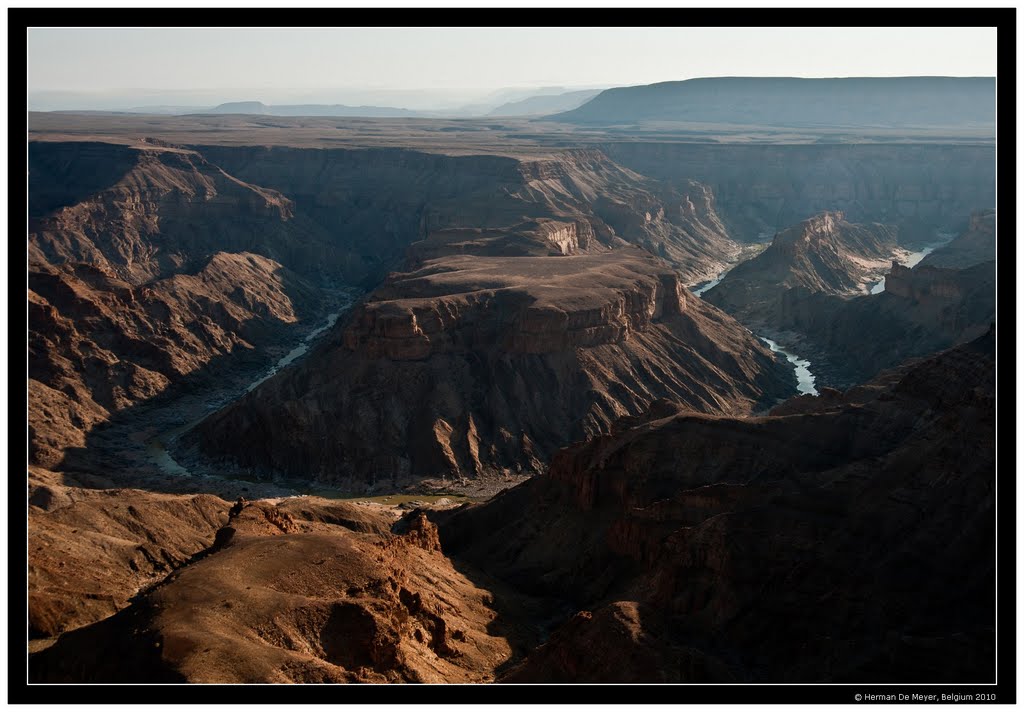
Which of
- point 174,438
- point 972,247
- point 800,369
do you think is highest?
point 972,247

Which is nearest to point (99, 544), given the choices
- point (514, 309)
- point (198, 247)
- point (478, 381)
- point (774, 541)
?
point (774, 541)

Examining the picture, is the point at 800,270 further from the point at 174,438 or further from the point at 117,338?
the point at 174,438

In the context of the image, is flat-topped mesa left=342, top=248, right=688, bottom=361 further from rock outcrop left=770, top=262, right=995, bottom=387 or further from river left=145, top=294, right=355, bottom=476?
rock outcrop left=770, top=262, right=995, bottom=387

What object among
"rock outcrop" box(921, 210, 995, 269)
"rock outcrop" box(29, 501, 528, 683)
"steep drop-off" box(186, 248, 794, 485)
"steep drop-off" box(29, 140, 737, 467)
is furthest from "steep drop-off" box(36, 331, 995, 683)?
"rock outcrop" box(921, 210, 995, 269)

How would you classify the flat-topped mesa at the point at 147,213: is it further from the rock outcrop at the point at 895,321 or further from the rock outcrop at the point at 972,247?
the rock outcrop at the point at 972,247

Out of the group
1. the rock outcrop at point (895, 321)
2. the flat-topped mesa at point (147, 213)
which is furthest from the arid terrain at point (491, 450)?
the flat-topped mesa at point (147, 213)

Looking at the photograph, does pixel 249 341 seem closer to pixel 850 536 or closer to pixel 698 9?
pixel 850 536

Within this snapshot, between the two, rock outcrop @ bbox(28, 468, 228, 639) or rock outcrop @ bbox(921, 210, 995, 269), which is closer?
rock outcrop @ bbox(28, 468, 228, 639)
